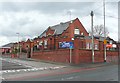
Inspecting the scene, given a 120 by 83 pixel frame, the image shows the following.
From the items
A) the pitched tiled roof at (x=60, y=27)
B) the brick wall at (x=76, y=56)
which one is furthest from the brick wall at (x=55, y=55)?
the pitched tiled roof at (x=60, y=27)

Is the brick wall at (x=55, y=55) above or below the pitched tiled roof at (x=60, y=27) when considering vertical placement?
below

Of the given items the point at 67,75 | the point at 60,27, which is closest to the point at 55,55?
the point at 67,75

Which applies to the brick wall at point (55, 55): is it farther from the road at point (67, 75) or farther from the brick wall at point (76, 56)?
the road at point (67, 75)

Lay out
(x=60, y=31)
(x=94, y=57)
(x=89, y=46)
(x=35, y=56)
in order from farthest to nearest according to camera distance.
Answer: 1. (x=60, y=31)
2. (x=35, y=56)
3. (x=89, y=46)
4. (x=94, y=57)

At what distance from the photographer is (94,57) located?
123 feet

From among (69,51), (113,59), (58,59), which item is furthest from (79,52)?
(113,59)

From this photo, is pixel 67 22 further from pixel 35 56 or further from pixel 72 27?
pixel 35 56

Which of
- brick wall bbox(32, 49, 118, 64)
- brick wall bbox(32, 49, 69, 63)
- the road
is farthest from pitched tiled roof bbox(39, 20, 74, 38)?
the road

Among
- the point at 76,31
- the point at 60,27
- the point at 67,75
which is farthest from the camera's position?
the point at 60,27

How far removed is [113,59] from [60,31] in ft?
79.3

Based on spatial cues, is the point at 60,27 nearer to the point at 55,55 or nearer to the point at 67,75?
the point at 55,55

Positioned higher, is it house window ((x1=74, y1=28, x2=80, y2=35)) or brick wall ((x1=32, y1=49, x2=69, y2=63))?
house window ((x1=74, y1=28, x2=80, y2=35))

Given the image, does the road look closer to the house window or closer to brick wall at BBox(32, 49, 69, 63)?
brick wall at BBox(32, 49, 69, 63)

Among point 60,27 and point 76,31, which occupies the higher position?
point 60,27
